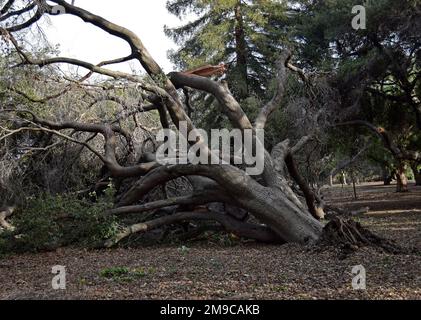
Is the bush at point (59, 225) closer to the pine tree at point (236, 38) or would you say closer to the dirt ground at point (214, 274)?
the dirt ground at point (214, 274)

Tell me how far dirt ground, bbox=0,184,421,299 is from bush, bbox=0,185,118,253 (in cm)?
31

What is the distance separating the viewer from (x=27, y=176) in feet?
36.3

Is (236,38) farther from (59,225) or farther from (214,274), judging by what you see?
(214,274)

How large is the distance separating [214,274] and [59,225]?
4359mm

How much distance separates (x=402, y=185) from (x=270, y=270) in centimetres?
2284

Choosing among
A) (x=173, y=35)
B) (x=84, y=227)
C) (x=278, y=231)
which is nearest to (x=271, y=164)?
(x=278, y=231)

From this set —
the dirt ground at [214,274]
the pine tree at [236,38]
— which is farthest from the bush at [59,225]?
the pine tree at [236,38]

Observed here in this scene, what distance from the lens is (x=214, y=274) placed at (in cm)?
658

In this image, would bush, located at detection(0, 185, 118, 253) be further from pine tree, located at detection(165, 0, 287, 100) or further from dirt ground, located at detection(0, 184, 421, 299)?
pine tree, located at detection(165, 0, 287, 100)

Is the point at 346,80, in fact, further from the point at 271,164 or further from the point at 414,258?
the point at 414,258

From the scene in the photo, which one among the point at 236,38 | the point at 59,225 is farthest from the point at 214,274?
the point at 236,38

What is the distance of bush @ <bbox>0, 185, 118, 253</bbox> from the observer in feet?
30.5

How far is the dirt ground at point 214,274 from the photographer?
5.39 m

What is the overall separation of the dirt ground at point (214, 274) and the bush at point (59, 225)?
31 cm
